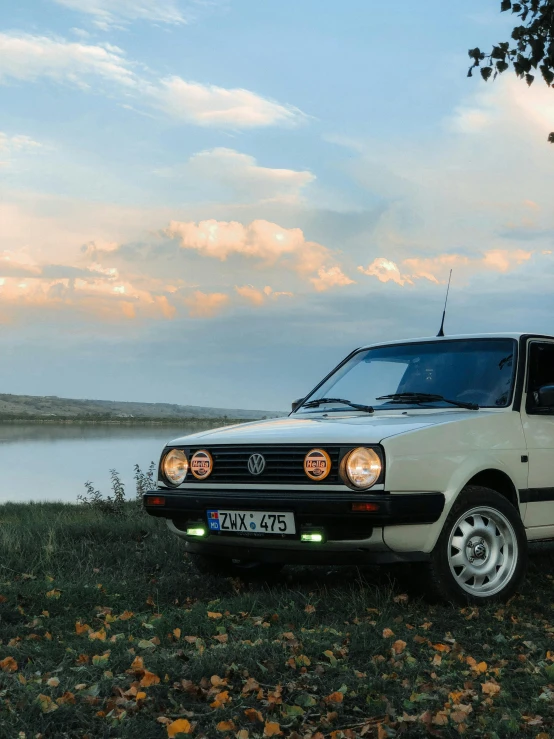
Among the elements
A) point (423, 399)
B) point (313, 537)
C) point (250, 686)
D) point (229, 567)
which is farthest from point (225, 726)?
point (423, 399)

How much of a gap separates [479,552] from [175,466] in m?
2.20

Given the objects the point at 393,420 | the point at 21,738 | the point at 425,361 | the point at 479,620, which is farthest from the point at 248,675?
the point at 425,361

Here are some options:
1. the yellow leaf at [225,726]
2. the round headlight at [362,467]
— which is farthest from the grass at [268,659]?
the round headlight at [362,467]

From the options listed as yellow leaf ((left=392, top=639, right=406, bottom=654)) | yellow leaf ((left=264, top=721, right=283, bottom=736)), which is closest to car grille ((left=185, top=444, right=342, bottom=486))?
yellow leaf ((left=392, top=639, right=406, bottom=654))

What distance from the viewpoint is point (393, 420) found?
19.1 ft

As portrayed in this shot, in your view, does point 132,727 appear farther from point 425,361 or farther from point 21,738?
point 425,361

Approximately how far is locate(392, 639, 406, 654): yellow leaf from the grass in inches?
0.5

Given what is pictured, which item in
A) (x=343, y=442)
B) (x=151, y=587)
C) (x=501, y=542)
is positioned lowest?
(x=151, y=587)

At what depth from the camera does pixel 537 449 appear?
639cm

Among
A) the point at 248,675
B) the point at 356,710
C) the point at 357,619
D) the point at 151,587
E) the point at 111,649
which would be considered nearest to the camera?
the point at 356,710

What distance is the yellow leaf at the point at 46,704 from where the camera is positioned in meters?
3.67

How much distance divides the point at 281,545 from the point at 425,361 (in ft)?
6.90

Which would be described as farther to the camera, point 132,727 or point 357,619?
point 357,619

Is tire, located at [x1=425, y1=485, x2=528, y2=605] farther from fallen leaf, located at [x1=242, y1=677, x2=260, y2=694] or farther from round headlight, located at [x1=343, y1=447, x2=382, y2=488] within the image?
fallen leaf, located at [x1=242, y1=677, x2=260, y2=694]
